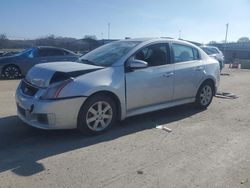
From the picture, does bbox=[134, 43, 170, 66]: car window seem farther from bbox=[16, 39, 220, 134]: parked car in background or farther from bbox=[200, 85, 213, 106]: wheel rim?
bbox=[200, 85, 213, 106]: wheel rim

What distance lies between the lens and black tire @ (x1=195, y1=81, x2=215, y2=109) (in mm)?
7355

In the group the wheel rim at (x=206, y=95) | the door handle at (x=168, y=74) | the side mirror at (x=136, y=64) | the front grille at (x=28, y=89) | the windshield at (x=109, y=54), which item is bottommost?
the wheel rim at (x=206, y=95)

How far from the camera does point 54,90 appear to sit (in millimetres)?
4883

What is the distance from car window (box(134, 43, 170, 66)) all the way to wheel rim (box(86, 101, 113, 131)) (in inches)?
46.6

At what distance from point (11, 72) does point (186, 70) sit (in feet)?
29.6

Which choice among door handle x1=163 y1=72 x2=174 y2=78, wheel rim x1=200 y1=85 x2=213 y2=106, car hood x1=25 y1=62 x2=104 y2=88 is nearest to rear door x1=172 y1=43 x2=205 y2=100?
door handle x1=163 y1=72 x2=174 y2=78

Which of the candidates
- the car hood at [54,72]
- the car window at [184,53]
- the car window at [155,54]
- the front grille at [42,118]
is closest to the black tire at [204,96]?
the car window at [184,53]

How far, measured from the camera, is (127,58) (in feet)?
18.9

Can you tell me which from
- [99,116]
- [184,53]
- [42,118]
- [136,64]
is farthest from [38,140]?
[184,53]

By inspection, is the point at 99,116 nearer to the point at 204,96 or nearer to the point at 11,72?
the point at 204,96

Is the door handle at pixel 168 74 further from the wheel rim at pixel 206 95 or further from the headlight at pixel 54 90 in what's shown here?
the headlight at pixel 54 90

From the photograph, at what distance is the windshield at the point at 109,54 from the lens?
5.85 meters

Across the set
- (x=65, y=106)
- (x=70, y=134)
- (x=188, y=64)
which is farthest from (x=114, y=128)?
(x=188, y=64)

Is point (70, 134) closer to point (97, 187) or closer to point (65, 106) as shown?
point (65, 106)
